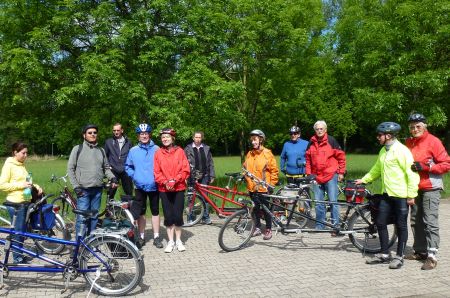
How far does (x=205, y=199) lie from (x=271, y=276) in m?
3.37

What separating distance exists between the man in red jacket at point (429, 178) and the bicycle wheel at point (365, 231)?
66 centimetres

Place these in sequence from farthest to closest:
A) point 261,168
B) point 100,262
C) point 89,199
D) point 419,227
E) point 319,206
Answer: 1. point 261,168
2. point 319,206
3. point 89,199
4. point 419,227
5. point 100,262

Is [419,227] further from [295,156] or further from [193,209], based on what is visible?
[193,209]

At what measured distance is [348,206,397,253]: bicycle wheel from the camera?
6.06 meters

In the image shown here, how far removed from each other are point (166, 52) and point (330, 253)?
7632mm

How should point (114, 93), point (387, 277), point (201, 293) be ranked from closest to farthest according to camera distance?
point (201, 293)
point (387, 277)
point (114, 93)

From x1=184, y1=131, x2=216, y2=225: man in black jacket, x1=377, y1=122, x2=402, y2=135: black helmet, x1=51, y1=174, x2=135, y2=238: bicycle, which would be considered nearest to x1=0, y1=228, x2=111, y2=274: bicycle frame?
x1=51, y1=174, x2=135, y2=238: bicycle

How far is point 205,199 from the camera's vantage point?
8281mm

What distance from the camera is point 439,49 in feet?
55.0

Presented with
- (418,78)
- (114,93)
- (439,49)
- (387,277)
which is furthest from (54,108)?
(439,49)

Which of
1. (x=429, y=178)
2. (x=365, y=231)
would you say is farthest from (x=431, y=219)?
(x=365, y=231)

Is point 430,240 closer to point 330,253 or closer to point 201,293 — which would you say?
point 330,253

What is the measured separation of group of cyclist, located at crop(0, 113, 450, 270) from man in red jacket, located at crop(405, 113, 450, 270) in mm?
12

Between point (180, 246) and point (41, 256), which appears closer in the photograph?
point (41, 256)
